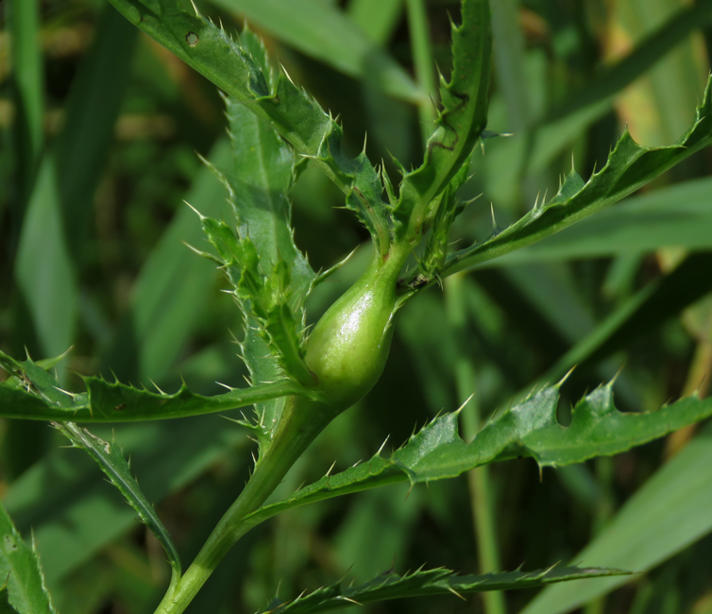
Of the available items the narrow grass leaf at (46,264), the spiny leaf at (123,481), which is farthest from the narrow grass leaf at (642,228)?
the spiny leaf at (123,481)

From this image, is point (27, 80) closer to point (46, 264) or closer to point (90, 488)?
point (46, 264)

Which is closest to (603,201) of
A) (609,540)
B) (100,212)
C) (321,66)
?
(609,540)

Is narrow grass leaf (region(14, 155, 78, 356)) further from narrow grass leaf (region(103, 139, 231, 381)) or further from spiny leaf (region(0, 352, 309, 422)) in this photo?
spiny leaf (region(0, 352, 309, 422))

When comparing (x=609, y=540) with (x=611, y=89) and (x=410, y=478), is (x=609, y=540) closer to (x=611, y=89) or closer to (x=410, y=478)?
(x=611, y=89)

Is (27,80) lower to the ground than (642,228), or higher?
higher

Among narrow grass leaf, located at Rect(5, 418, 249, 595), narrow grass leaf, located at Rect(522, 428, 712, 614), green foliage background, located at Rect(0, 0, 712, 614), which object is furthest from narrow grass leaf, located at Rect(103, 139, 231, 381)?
narrow grass leaf, located at Rect(522, 428, 712, 614)

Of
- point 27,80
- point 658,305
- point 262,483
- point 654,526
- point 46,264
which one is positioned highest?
point 27,80

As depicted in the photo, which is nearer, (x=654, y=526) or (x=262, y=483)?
(x=262, y=483)

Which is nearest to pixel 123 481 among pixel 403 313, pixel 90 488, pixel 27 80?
pixel 90 488
